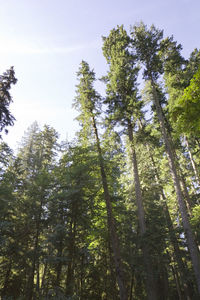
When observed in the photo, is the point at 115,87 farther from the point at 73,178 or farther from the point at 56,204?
the point at 56,204

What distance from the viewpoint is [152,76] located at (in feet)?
45.6

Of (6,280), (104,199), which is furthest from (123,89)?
(6,280)

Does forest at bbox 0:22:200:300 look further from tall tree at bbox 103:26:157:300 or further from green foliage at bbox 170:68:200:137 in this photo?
green foliage at bbox 170:68:200:137

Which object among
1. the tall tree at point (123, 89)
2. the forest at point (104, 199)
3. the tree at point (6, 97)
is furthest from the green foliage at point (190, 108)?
the tree at point (6, 97)

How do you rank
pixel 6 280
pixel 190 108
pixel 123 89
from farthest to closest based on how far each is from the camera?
pixel 123 89 < pixel 6 280 < pixel 190 108

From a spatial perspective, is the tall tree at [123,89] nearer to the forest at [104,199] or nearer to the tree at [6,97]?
the forest at [104,199]

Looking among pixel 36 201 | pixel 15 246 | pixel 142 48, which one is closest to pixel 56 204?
pixel 36 201

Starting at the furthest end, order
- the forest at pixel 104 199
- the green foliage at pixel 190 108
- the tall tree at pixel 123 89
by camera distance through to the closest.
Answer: the tall tree at pixel 123 89
the forest at pixel 104 199
the green foliage at pixel 190 108

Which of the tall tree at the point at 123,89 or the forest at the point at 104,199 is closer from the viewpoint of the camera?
the forest at the point at 104,199

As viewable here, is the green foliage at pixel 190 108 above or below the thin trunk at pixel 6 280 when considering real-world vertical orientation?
above

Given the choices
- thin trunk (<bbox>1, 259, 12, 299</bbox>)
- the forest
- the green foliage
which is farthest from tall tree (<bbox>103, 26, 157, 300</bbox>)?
thin trunk (<bbox>1, 259, 12, 299</bbox>)

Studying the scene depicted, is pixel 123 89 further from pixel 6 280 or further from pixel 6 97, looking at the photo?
pixel 6 280

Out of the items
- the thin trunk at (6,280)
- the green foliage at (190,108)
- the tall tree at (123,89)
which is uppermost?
the tall tree at (123,89)

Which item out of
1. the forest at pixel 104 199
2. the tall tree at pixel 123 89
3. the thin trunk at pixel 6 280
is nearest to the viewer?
the forest at pixel 104 199
